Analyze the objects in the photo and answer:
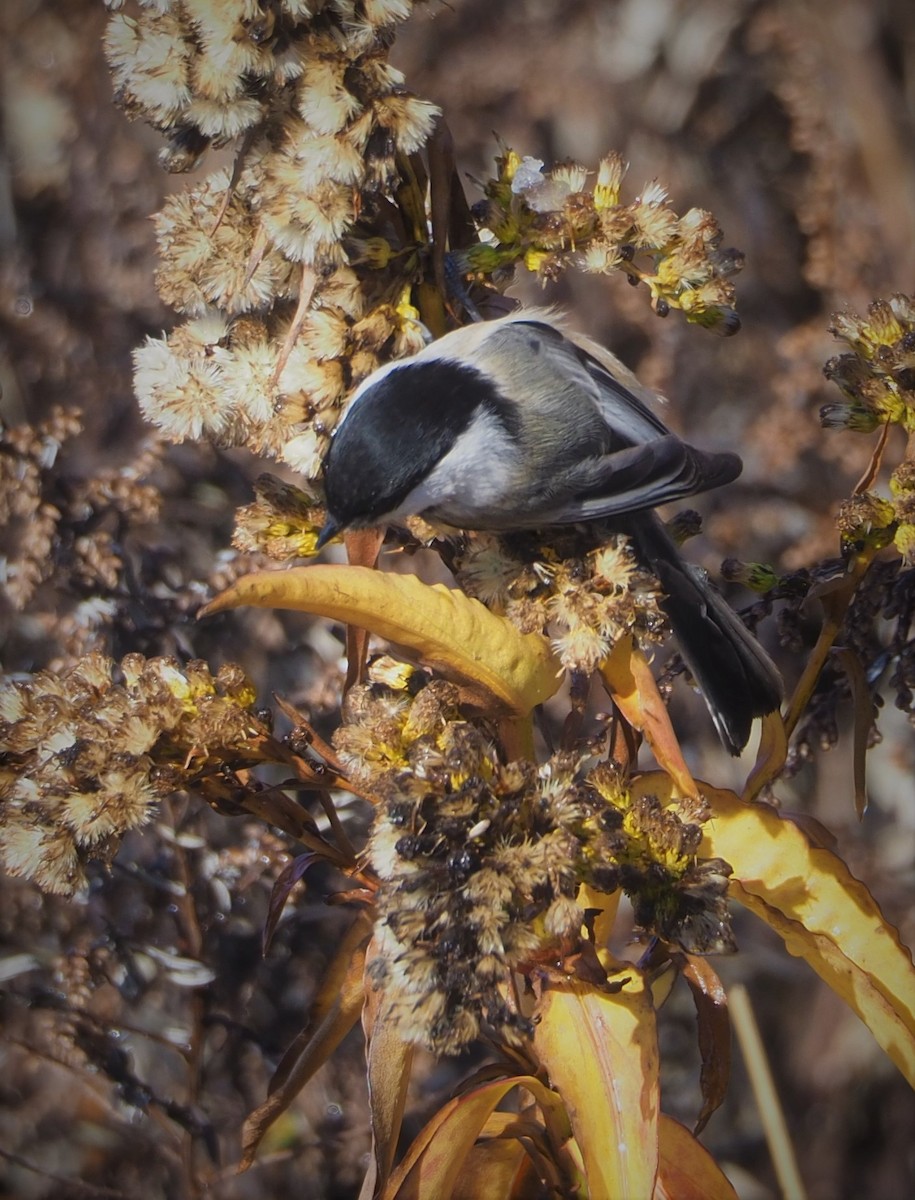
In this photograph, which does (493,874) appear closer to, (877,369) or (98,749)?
(98,749)

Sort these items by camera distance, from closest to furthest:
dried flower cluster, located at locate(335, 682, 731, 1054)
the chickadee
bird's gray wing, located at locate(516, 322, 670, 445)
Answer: dried flower cluster, located at locate(335, 682, 731, 1054), the chickadee, bird's gray wing, located at locate(516, 322, 670, 445)

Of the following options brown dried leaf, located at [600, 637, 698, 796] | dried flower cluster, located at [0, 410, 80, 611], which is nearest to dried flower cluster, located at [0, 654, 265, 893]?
brown dried leaf, located at [600, 637, 698, 796]

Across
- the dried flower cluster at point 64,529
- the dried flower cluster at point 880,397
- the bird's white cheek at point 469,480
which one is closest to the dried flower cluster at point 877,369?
the dried flower cluster at point 880,397

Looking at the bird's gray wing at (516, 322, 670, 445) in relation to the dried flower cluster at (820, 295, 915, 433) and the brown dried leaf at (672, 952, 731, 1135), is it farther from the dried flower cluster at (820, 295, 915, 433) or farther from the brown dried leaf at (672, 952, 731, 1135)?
the brown dried leaf at (672, 952, 731, 1135)

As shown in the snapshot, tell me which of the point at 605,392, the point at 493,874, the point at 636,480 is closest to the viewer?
the point at 493,874

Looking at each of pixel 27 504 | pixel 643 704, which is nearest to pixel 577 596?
pixel 643 704

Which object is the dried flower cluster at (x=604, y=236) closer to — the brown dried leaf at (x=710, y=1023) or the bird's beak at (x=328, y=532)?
the bird's beak at (x=328, y=532)

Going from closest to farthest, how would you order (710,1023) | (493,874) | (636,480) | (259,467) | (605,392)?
1. (493,874)
2. (710,1023)
3. (636,480)
4. (605,392)
5. (259,467)
